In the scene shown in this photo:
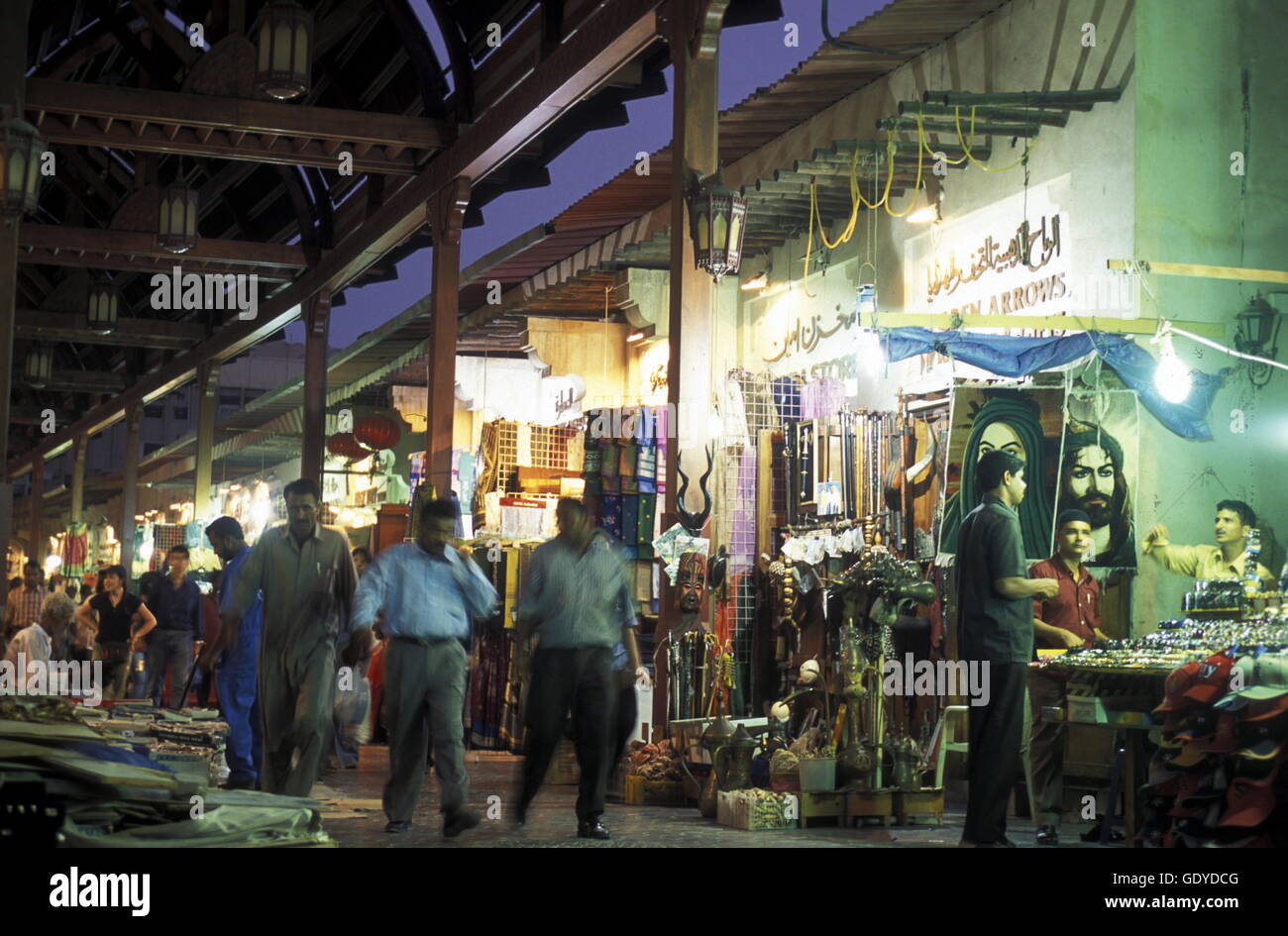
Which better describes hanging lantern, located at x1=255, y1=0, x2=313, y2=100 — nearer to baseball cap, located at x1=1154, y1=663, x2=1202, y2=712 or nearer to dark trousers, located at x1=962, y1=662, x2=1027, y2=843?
dark trousers, located at x1=962, y1=662, x2=1027, y2=843

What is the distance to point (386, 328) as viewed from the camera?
18844 millimetres

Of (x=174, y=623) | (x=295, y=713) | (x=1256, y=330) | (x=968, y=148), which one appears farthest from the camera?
(x=174, y=623)

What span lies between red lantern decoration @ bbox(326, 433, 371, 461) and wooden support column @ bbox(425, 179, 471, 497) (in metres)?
3.65

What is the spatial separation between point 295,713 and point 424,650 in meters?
0.84

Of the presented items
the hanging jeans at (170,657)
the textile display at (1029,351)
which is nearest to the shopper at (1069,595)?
the textile display at (1029,351)

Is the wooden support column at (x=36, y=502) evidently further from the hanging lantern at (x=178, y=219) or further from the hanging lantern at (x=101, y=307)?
the hanging lantern at (x=178, y=219)

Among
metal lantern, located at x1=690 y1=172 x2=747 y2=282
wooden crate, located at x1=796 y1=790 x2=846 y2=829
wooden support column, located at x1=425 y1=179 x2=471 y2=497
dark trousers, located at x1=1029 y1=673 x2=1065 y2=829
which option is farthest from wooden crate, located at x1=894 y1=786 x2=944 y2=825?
wooden support column, located at x1=425 y1=179 x2=471 y2=497

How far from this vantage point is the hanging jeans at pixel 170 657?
1462 cm

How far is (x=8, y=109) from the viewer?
10.9 m

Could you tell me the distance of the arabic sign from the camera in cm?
1120

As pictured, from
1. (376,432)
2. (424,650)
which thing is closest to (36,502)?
(376,432)

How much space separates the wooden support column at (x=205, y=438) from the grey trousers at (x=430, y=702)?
54.1 ft

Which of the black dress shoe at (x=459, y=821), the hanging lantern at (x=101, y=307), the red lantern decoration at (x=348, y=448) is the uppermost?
the hanging lantern at (x=101, y=307)

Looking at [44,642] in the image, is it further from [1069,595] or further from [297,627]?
[1069,595]
